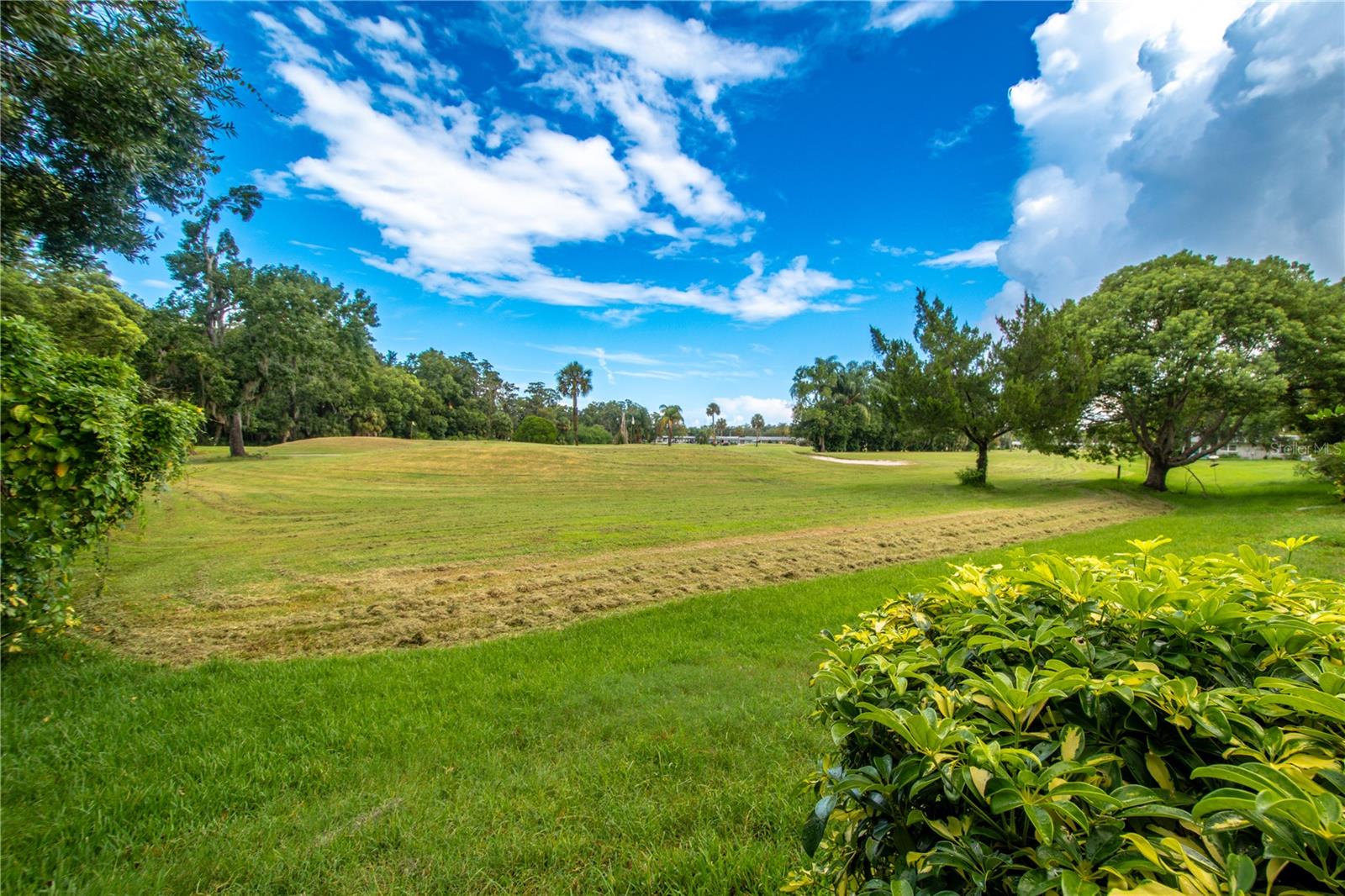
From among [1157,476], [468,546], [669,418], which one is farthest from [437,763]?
[669,418]

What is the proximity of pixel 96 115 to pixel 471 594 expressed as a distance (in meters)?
5.96

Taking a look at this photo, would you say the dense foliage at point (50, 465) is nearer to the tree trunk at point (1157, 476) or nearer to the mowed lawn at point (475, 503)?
the mowed lawn at point (475, 503)

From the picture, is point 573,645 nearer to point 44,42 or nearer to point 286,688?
point 286,688

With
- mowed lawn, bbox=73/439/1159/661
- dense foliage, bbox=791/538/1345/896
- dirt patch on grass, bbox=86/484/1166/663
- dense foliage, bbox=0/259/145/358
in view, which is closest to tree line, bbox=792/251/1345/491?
mowed lawn, bbox=73/439/1159/661

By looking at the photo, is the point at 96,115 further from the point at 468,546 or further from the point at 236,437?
the point at 236,437

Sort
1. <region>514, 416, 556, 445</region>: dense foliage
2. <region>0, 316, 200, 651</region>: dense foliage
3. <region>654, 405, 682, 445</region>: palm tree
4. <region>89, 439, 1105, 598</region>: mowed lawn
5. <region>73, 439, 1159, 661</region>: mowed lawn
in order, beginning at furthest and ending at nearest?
<region>654, 405, 682, 445</region>: palm tree → <region>514, 416, 556, 445</region>: dense foliage → <region>89, 439, 1105, 598</region>: mowed lawn → <region>73, 439, 1159, 661</region>: mowed lawn → <region>0, 316, 200, 651</region>: dense foliage

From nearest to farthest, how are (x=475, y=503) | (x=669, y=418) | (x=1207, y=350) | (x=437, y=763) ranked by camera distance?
1. (x=437, y=763)
2. (x=475, y=503)
3. (x=1207, y=350)
4. (x=669, y=418)

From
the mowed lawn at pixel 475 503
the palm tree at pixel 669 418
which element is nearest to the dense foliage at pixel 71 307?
the mowed lawn at pixel 475 503

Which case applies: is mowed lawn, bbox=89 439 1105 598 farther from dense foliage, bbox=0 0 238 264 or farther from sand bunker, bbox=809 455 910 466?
dense foliage, bbox=0 0 238 264

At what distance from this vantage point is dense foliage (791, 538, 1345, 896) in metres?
0.72

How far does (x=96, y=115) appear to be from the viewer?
196 inches

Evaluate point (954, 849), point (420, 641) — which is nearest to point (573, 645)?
point (420, 641)

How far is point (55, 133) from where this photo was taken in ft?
16.4

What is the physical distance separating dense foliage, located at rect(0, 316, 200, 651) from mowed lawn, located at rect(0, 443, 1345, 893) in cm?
57
